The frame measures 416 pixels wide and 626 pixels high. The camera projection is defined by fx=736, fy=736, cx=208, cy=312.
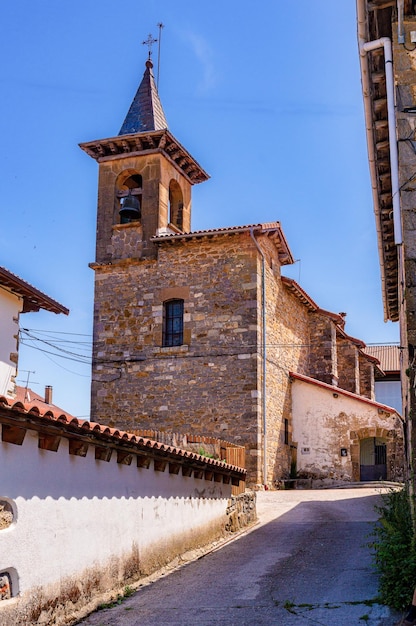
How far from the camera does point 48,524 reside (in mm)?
7699

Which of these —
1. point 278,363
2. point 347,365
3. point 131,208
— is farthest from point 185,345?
point 347,365

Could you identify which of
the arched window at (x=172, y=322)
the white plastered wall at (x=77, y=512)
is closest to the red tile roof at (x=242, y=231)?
the arched window at (x=172, y=322)

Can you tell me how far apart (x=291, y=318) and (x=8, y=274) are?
12219 mm

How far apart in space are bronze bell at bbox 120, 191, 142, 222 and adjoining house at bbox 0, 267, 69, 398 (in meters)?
7.13

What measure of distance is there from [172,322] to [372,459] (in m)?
9.75

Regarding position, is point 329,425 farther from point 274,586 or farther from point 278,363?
point 274,586

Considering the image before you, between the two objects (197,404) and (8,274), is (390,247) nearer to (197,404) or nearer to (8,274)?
(8,274)

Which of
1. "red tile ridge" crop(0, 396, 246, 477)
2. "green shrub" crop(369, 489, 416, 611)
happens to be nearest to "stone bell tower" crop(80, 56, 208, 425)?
"red tile ridge" crop(0, 396, 246, 477)

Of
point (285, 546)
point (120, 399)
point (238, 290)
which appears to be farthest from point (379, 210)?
point (120, 399)

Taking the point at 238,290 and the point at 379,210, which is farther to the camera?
the point at 238,290

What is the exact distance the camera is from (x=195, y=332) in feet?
68.2

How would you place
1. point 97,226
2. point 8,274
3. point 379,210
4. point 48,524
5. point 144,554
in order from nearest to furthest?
point 48,524
point 144,554
point 379,210
point 8,274
point 97,226

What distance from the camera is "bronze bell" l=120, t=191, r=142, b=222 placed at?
21594mm

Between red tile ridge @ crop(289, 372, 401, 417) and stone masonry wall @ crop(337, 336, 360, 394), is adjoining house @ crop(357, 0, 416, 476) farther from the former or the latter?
stone masonry wall @ crop(337, 336, 360, 394)
